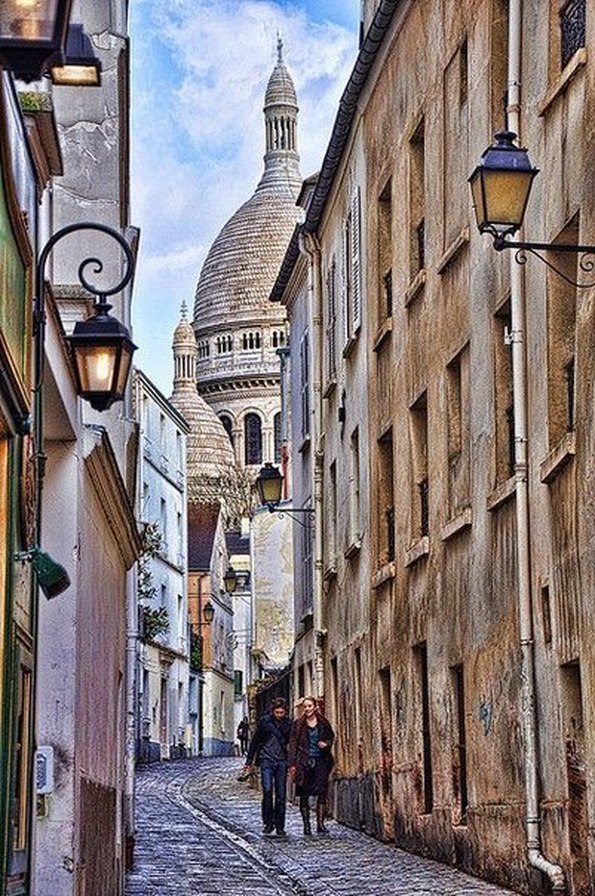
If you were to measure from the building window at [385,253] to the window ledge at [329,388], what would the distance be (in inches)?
188

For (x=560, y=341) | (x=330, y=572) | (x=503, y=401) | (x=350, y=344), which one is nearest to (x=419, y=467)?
(x=503, y=401)

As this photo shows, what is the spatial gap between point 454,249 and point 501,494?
10.2ft

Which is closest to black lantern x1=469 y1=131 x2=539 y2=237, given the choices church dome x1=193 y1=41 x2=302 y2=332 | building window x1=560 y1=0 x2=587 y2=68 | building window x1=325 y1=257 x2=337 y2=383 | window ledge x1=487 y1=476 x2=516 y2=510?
building window x1=560 y1=0 x2=587 y2=68

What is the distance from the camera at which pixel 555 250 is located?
453 inches

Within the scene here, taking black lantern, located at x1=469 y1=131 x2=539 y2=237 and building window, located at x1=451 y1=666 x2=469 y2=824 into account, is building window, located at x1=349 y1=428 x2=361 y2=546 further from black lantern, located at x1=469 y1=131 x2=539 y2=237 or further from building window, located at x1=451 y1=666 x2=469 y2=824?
black lantern, located at x1=469 y1=131 x2=539 y2=237

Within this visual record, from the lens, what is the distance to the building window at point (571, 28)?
1381 centimetres

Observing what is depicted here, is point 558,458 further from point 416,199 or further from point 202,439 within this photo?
point 202,439

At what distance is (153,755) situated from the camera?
203ft

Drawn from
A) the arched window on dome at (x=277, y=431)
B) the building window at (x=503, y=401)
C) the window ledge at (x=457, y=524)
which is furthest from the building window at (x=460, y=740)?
the arched window on dome at (x=277, y=431)

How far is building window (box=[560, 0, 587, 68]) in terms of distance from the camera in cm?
1381

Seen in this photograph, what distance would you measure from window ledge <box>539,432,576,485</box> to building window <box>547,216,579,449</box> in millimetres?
238

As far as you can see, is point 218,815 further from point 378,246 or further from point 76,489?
point 76,489

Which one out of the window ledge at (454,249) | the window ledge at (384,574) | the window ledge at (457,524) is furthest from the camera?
the window ledge at (384,574)

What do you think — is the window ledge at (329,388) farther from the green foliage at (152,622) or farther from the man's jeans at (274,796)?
the green foliage at (152,622)
